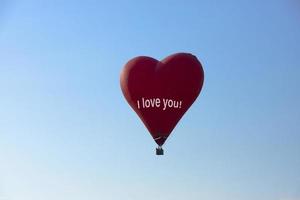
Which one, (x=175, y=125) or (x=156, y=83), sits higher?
(x=156, y=83)

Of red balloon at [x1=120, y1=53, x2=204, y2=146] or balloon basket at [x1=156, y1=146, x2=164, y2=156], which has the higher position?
red balloon at [x1=120, y1=53, x2=204, y2=146]

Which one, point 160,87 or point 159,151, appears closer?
point 159,151

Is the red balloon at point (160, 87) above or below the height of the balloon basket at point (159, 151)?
above

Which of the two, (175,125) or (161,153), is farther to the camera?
(175,125)

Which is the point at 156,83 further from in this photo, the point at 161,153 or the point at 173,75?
the point at 161,153

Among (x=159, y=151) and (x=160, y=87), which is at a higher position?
(x=160, y=87)

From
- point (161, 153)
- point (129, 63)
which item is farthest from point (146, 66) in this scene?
point (161, 153)

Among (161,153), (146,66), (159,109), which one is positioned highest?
(146,66)
